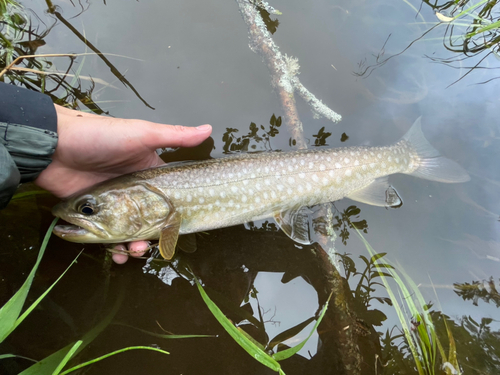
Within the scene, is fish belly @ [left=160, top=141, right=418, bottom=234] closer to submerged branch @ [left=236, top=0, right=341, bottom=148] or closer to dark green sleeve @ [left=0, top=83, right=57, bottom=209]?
submerged branch @ [left=236, top=0, right=341, bottom=148]

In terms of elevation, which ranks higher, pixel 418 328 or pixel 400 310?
pixel 400 310

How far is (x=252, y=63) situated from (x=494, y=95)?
9.69ft

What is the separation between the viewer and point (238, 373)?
2.15 metres

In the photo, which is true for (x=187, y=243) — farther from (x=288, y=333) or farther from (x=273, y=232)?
(x=288, y=333)

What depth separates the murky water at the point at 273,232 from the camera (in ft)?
7.24

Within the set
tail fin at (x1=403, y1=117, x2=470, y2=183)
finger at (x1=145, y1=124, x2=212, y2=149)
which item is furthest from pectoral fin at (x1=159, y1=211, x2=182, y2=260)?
tail fin at (x1=403, y1=117, x2=470, y2=183)

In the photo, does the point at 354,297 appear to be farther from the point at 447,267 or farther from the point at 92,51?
the point at 92,51

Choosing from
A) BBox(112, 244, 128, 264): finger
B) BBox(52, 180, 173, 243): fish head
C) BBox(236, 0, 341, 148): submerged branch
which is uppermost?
BBox(236, 0, 341, 148): submerged branch

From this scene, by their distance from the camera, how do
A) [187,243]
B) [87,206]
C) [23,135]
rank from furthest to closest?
[187,243] → [87,206] → [23,135]

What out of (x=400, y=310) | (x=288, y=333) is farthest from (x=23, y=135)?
(x=400, y=310)

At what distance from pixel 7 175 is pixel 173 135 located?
3.68 feet

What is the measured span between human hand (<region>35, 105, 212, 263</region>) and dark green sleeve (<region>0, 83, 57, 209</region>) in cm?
14

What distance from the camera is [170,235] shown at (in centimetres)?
216

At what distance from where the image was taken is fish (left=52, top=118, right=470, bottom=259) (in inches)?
79.8
